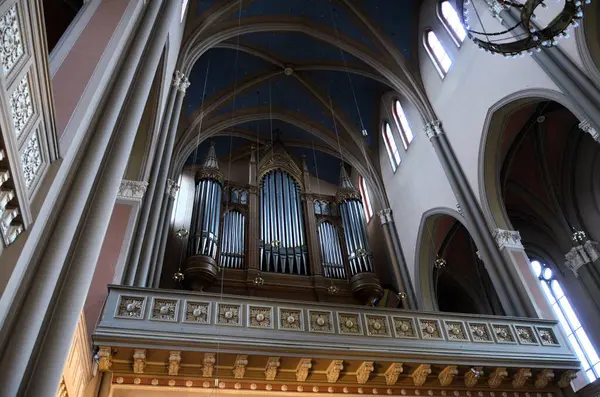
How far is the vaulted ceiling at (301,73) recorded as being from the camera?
14406 millimetres

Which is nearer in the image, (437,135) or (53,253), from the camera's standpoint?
(53,253)

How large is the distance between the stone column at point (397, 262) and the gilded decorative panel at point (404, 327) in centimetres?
389

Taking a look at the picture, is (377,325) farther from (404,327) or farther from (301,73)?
(301,73)

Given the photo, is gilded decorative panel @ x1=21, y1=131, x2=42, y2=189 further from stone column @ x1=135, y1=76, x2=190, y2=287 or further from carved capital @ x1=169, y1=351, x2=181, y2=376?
stone column @ x1=135, y1=76, x2=190, y2=287

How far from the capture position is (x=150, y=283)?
10180 mm

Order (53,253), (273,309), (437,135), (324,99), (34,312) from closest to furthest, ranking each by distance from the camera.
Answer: (34,312) < (53,253) < (273,309) < (437,135) < (324,99)

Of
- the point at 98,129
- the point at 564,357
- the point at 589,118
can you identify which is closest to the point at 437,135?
the point at 589,118

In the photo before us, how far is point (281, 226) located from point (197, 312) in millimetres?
7042

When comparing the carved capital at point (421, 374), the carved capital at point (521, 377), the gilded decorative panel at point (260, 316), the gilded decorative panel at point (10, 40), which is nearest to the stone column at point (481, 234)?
the carved capital at point (521, 377)

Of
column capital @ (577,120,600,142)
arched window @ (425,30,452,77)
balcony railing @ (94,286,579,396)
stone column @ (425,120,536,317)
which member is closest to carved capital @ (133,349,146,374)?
balcony railing @ (94,286,579,396)

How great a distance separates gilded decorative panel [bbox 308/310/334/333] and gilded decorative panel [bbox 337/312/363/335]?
0.18 meters

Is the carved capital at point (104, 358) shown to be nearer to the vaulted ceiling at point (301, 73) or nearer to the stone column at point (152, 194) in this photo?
the stone column at point (152, 194)

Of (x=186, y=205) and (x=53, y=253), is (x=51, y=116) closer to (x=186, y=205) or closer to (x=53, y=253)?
(x=53, y=253)

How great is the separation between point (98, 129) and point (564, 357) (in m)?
8.80
